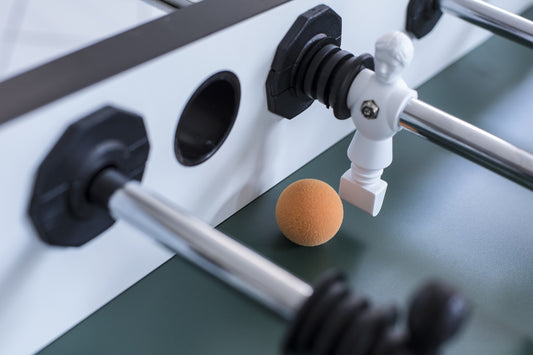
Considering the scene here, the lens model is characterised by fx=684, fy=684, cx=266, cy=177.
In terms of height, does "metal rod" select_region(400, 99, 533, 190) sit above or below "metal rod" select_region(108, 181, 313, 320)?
below

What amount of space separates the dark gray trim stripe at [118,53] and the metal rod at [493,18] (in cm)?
27

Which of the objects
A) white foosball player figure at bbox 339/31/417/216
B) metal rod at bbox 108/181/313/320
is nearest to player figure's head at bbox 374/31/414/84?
white foosball player figure at bbox 339/31/417/216

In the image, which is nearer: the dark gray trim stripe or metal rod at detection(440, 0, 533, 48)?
the dark gray trim stripe

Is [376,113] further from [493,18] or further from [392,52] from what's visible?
[493,18]

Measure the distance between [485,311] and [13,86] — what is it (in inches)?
16.1

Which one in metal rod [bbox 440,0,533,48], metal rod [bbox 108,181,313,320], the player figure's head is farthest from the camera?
metal rod [bbox 440,0,533,48]

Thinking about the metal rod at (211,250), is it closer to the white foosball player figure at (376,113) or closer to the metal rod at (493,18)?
the white foosball player figure at (376,113)

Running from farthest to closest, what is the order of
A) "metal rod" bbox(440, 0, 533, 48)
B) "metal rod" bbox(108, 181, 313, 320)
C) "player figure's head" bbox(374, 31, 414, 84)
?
"metal rod" bbox(440, 0, 533, 48)
"player figure's head" bbox(374, 31, 414, 84)
"metal rod" bbox(108, 181, 313, 320)

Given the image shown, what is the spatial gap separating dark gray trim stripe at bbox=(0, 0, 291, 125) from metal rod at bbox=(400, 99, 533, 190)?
0.15 meters

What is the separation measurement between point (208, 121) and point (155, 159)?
0.30ft

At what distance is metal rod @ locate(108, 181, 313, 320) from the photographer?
1.29 feet

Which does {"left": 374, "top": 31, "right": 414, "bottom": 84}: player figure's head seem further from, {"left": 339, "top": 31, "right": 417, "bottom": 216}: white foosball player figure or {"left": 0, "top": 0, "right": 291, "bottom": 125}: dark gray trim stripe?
{"left": 0, "top": 0, "right": 291, "bottom": 125}: dark gray trim stripe

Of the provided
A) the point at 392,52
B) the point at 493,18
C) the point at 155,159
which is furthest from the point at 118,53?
the point at 493,18

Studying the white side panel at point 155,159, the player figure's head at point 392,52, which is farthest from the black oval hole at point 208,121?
the player figure's head at point 392,52
